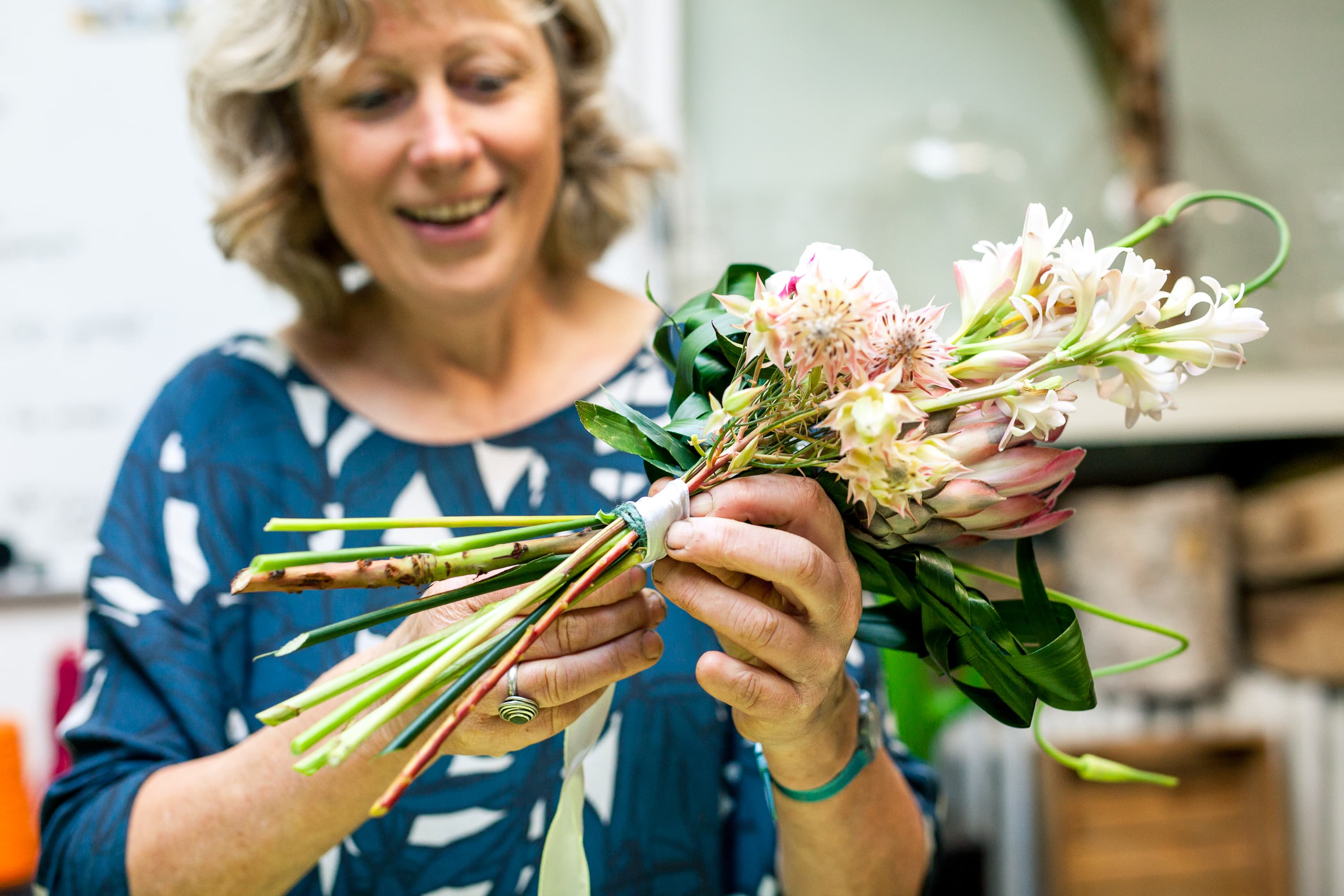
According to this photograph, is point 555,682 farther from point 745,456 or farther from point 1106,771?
point 1106,771

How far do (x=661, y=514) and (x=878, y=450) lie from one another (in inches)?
4.3

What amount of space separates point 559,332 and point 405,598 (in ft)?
0.99

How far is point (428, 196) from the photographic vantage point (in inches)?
30.4

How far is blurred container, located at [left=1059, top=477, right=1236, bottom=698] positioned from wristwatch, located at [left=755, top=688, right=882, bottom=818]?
1060 mm

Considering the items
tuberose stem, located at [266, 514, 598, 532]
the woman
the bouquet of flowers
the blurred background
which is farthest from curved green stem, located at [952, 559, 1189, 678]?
the blurred background

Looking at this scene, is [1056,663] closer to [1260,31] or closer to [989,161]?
[989,161]

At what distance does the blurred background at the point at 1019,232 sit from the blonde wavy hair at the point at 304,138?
475mm

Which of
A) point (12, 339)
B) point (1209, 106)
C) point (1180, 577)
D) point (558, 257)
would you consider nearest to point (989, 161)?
point (1209, 106)

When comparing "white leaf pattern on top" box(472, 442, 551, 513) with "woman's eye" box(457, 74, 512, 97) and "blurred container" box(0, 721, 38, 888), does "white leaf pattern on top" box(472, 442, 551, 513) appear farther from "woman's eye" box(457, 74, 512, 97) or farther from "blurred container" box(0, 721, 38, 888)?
"blurred container" box(0, 721, 38, 888)

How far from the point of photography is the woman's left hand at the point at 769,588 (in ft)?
1.60

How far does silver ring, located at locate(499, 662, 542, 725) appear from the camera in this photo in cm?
51

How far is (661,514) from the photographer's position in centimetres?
49

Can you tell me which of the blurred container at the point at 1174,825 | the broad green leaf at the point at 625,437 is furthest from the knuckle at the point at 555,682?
the blurred container at the point at 1174,825

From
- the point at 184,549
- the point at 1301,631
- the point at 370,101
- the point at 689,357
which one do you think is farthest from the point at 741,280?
the point at 1301,631
